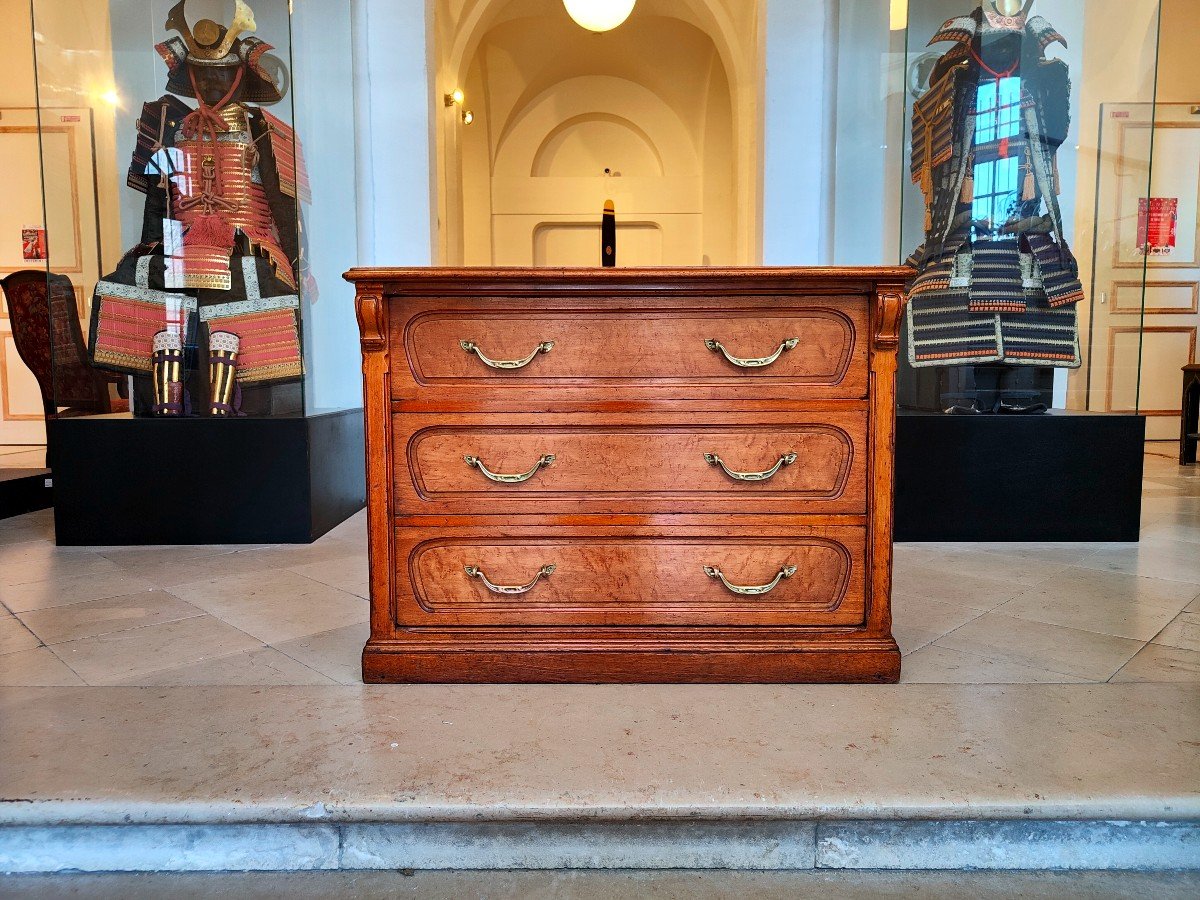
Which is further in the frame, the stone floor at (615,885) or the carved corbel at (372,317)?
the carved corbel at (372,317)

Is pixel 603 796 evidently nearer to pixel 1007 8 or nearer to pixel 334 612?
pixel 334 612

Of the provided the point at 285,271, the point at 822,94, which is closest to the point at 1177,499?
the point at 822,94

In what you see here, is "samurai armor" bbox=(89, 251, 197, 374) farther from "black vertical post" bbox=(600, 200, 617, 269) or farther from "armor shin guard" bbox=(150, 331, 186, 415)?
"black vertical post" bbox=(600, 200, 617, 269)

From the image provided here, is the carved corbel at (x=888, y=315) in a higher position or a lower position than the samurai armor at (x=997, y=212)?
lower

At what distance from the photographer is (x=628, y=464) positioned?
5.71ft

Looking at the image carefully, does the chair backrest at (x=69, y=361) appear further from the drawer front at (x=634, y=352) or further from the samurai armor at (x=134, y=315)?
Answer: the drawer front at (x=634, y=352)

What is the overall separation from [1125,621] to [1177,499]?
111 inches

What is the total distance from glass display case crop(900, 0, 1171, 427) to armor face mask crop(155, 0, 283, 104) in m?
2.96

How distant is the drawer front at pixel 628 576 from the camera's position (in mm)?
1743

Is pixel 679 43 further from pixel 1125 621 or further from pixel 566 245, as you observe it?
pixel 1125 621

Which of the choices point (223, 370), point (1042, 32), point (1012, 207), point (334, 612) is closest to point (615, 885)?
point (334, 612)

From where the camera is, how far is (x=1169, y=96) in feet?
23.1

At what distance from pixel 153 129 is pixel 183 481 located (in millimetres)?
1590

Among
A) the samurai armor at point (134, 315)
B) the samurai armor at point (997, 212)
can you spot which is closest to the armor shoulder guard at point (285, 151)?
the samurai armor at point (134, 315)
